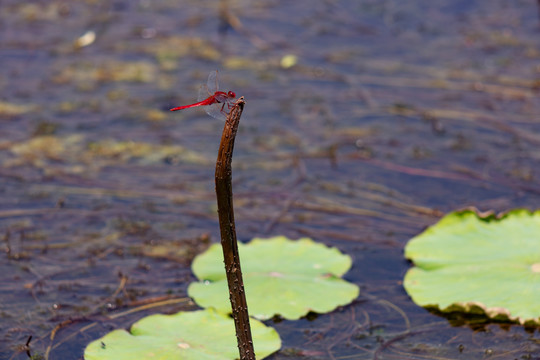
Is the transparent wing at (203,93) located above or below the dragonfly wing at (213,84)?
below

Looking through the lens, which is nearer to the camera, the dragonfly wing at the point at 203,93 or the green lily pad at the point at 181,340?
the dragonfly wing at the point at 203,93

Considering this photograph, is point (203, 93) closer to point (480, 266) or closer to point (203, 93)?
point (203, 93)

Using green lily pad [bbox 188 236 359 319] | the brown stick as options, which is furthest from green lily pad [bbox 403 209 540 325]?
the brown stick

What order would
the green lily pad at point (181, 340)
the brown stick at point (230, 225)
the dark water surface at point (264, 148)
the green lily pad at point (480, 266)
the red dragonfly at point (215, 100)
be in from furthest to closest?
the dark water surface at point (264, 148) → the green lily pad at point (480, 266) → the green lily pad at point (181, 340) → the red dragonfly at point (215, 100) → the brown stick at point (230, 225)

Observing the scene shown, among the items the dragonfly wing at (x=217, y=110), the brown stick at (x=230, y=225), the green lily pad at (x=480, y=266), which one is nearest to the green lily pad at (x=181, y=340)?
the brown stick at (x=230, y=225)

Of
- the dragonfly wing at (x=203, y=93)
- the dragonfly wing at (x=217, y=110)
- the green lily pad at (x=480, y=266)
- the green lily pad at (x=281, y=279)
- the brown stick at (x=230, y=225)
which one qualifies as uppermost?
the dragonfly wing at (x=203, y=93)

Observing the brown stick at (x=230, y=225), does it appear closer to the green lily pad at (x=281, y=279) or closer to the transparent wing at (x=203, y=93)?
the transparent wing at (x=203, y=93)

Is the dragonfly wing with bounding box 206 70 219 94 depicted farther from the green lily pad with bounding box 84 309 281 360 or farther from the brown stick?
the green lily pad with bounding box 84 309 281 360

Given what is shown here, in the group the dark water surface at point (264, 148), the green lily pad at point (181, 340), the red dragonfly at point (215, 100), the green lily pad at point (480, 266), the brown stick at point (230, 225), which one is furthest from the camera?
the dark water surface at point (264, 148)
